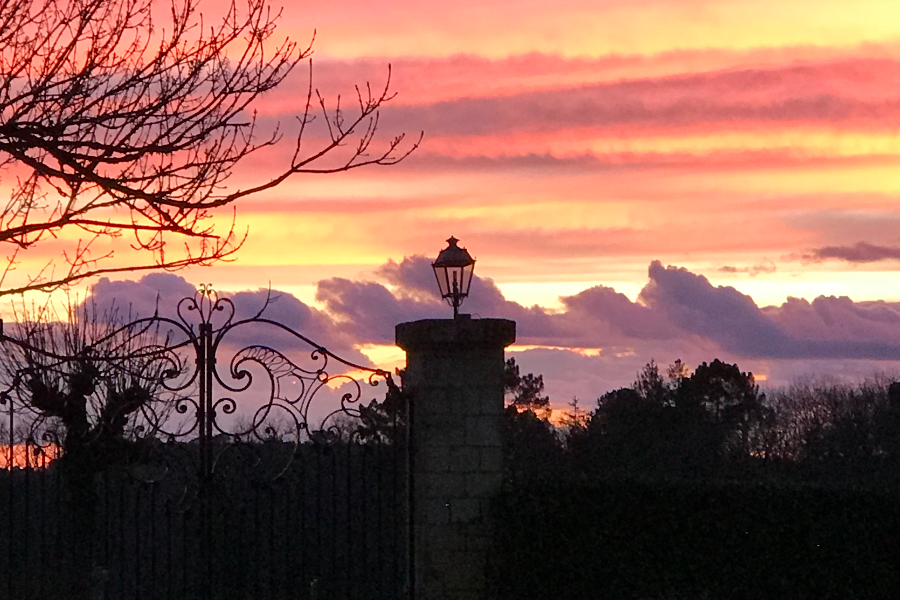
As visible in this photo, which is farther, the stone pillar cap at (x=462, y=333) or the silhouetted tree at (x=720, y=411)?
the silhouetted tree at (x=720, y=411)

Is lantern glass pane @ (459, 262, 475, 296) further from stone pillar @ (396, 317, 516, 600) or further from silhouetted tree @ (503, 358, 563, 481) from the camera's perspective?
silhouetted tree @ (503, 358, 563, 481)

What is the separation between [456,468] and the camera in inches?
333

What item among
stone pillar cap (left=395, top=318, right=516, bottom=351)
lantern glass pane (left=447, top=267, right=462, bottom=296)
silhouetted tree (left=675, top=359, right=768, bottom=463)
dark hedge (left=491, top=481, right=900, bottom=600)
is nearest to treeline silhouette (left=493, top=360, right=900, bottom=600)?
dark hedge (left=491, top=481, right=900, bottom=600)

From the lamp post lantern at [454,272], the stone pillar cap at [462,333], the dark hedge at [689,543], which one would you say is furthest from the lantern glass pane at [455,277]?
the dark hedge at [689,543]

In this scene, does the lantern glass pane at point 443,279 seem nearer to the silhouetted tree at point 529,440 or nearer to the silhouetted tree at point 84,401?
the silhouetted tree at point 84,401

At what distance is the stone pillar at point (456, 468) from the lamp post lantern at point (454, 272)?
1.57m

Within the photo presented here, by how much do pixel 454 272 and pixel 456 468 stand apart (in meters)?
2.29

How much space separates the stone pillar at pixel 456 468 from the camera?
8445mm

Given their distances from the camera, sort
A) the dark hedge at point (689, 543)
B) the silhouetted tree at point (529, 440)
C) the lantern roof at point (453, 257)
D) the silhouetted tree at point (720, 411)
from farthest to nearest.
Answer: the silhouetted tree at point (720, 411) < the silhouetted tree at point (529, 440) < the lantern roof at point (453, 257) < the dark hedge at point (689, 543)

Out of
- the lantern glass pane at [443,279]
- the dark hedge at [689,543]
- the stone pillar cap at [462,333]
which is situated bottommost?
the dark hedge at [689,543]

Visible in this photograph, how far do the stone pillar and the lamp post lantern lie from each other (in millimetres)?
1567

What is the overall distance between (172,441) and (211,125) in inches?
97.7

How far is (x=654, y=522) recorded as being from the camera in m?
8.74

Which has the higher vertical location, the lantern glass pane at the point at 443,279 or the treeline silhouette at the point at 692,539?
the lantern glass pane at the point at 443,279
